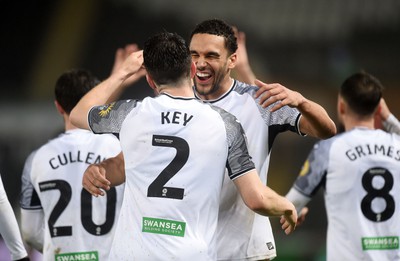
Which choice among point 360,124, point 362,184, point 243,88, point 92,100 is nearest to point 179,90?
point 92,100

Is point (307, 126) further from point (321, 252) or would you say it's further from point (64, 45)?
point (64, 45)

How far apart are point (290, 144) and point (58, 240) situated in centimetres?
853

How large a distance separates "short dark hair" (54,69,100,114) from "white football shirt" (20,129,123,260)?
0.39 meters

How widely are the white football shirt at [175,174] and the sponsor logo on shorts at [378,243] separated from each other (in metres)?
2.23

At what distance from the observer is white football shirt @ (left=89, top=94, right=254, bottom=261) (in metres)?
4.34

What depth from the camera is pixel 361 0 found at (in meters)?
16.0

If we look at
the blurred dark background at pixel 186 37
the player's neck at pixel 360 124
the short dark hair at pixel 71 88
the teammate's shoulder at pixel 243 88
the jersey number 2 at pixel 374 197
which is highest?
the blurred dark background at pixel 186 37

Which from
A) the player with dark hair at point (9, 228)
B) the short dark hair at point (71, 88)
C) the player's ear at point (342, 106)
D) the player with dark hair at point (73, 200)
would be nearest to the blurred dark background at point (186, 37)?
the player's ear at point (342, 106)

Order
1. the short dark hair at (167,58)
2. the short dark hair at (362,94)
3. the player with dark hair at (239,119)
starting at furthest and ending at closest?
the short dark hair at (362,94) → the player with dark hair at (239,119) → the short dark hair at (167,58)

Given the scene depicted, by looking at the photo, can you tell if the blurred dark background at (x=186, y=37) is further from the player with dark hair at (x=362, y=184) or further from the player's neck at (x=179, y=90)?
the player's neck at (x=179, y=90)

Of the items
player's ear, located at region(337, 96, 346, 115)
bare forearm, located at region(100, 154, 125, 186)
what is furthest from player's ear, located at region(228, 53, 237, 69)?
player's ear, located at region(337, 96, 346, 115)

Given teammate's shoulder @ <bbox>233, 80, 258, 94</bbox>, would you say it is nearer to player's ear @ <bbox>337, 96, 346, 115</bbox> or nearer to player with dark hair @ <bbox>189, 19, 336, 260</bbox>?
player with dark hair @ <bbox>189, 19, 336, 260</bbox>

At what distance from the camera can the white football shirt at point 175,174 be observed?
434cm

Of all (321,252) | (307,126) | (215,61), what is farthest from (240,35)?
(321,252)
